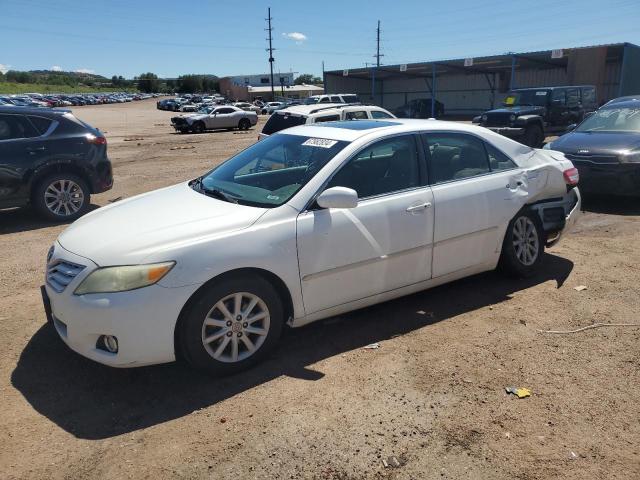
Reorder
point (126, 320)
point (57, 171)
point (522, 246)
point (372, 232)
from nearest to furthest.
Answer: point (126, 320) < point (372, 232) < point (522, 246) < point (57, 171)

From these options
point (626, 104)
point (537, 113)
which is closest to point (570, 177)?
point (626, 104)

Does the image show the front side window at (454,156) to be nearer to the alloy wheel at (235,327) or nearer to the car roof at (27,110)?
the alloy wheel at (235,327)

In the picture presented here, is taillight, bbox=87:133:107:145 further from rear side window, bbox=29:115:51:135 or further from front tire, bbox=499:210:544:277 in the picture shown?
front tire, bbox=499:210:544:277

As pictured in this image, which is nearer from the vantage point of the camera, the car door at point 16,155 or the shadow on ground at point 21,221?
the car door at point 16,155

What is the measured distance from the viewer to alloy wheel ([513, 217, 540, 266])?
15.8ft

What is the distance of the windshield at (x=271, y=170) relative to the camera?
376 centimetres

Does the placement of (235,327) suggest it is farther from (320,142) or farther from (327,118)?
(327,118)

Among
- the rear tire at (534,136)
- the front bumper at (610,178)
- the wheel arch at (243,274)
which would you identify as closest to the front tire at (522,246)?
the wheel arch at (243,274)

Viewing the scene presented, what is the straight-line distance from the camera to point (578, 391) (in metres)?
3.22

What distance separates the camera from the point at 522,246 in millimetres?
4895

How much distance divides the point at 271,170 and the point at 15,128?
5.13m

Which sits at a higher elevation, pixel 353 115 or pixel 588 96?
pixel 588 96

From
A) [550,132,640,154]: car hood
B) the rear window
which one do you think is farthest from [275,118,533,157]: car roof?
the rear window

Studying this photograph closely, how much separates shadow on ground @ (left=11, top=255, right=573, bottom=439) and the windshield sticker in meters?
1.44
